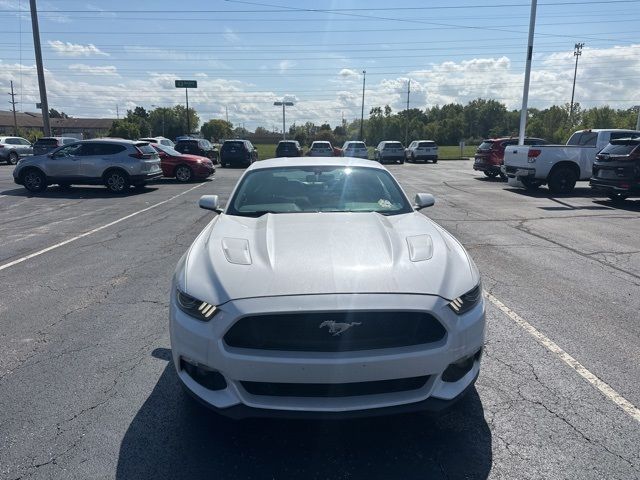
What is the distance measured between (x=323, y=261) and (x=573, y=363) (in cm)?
232

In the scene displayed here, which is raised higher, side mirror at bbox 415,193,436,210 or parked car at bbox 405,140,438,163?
side mirror at bbox 415,193,436,210

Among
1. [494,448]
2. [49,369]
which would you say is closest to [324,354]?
[494,448]

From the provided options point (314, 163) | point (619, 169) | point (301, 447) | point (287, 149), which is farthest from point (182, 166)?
point (301, 447)

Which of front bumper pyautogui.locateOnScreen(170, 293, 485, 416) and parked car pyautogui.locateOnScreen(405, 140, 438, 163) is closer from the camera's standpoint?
front bumper pyautogui.locateOnScreen(170, 293, 485, 416)

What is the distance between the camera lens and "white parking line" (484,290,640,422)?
3.14 meters

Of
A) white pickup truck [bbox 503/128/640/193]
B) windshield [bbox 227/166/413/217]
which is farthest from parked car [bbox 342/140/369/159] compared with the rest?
windshield [bbox 227/166/413/217]

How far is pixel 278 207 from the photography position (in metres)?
4.22

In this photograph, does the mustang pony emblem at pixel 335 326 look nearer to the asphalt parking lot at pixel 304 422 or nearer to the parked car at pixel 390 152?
the asphalt parking lot at pixel 304 422

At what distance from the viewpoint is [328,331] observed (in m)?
2.50

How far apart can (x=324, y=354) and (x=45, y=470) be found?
5.38 feet

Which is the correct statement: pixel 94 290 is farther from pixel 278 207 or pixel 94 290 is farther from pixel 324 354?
pixel 324 354

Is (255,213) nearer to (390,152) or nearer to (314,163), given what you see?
(314,163)

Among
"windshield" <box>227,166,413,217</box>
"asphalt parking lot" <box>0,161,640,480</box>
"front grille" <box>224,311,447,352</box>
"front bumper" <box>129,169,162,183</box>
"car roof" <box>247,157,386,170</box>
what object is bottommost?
"asphalt parking lot" <box>0,161,640,480</box>

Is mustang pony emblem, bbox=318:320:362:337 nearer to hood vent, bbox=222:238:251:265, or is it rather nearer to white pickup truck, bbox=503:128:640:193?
hood vent, bbox=222:238:251:265
